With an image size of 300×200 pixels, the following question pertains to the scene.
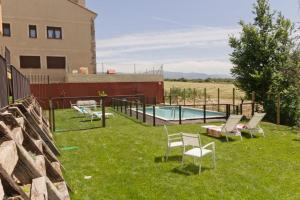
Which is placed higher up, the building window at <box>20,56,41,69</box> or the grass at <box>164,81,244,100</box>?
the building window at <box>20,56,41,69</box>

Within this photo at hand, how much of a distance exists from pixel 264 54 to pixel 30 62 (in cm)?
2241

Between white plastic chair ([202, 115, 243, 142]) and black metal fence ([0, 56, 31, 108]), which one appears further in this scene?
white plastic chair ([202, 115, 243, 142])

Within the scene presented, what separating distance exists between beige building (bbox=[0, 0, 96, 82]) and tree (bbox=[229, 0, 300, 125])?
1755 cm

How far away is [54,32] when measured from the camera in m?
29.1

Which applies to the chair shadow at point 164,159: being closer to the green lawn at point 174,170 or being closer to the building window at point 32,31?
the green lawn at point 174,170

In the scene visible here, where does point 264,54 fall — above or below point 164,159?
above

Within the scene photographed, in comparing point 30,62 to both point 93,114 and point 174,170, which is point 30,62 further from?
point 174,170

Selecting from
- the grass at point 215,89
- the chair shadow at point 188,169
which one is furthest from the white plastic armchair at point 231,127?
the grass at point 215,89

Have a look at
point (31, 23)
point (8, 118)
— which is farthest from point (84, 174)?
point (31, 23)

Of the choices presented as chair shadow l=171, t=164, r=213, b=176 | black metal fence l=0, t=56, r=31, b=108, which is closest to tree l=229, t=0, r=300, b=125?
chair shadow l=171, t=164, r=213, b=176

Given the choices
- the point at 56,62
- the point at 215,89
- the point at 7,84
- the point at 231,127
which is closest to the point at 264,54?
the point at 231,127

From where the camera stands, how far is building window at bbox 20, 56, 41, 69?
2828 centimetres

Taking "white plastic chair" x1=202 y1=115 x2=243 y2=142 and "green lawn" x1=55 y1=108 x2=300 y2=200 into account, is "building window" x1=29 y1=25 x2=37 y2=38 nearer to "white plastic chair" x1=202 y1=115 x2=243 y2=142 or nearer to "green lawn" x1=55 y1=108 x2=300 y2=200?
"green lawn" x1=55 y1=108 x2=300 y2=200

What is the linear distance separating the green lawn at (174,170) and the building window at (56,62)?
20.3 meters
